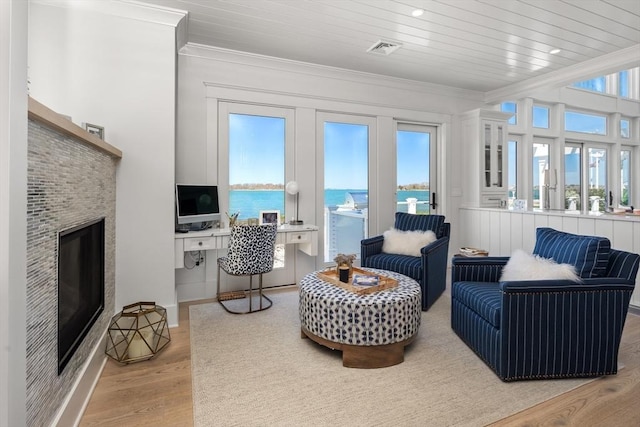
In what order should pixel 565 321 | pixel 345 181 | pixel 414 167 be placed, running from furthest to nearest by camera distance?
pixel 414 167
pixel 345 181
pixel 565 321

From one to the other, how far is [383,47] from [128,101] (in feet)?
8.41

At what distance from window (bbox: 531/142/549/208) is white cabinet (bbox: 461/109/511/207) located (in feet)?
3.67

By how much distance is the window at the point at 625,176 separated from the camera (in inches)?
271

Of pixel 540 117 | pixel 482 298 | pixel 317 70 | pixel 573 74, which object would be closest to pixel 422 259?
pixel 482 298

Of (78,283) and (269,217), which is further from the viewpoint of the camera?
(269,217)

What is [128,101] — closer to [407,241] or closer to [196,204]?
[196,204]

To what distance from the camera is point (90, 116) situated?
104 inches

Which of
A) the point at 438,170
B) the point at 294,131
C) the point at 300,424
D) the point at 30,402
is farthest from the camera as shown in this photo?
the point at 438,170

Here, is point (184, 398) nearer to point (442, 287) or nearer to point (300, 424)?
point (300, 424)

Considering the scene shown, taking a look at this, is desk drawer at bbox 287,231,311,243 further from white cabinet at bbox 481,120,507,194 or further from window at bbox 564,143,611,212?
window at bbox 564,143,611,212

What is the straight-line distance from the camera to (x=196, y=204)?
322 cm

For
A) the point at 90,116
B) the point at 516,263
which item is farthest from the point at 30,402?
the point at 516,263

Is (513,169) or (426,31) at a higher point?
(426,31)

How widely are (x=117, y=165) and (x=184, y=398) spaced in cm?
188
